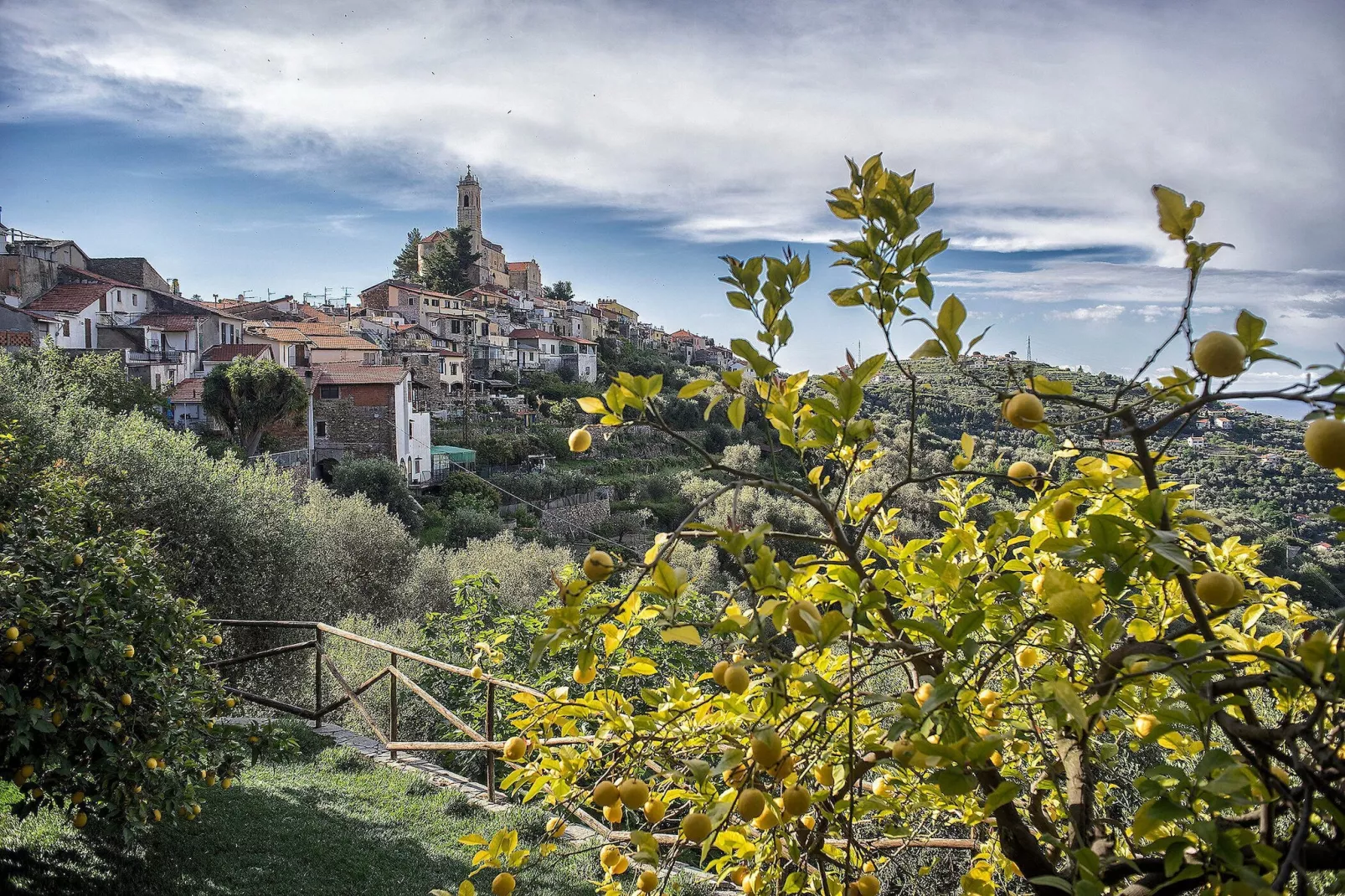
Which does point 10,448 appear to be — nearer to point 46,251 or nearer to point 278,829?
point 278,829

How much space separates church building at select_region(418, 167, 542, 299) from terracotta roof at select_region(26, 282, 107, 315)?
108ft


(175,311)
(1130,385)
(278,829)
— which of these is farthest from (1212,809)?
(175,311)

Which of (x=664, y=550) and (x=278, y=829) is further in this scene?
(x=278, y=829)

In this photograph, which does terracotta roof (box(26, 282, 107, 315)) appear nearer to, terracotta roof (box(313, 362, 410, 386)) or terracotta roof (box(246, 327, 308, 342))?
terracotta roof (box(246, 327, 308, 342))

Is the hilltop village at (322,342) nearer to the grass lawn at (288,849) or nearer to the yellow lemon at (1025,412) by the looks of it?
the grass lawn at (288,849)

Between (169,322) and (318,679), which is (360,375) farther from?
(318,679)

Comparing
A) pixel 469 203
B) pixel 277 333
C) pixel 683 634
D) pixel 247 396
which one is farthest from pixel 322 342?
pixel 469 203

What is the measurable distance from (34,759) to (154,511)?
318 inches

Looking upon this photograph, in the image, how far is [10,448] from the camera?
4000 mm

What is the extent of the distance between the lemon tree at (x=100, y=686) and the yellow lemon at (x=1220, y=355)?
3.17 m

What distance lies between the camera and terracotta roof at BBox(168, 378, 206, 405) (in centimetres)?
2186

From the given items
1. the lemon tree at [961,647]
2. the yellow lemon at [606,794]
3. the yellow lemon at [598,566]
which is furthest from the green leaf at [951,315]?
the yellow lemon at [606,794]

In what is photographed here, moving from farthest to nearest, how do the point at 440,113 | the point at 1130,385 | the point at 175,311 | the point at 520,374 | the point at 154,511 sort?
the point at 520,374
the point at 175,311
the point at 440,113
the point at 154,511
the point at 1130,385

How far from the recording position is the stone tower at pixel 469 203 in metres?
62.3
